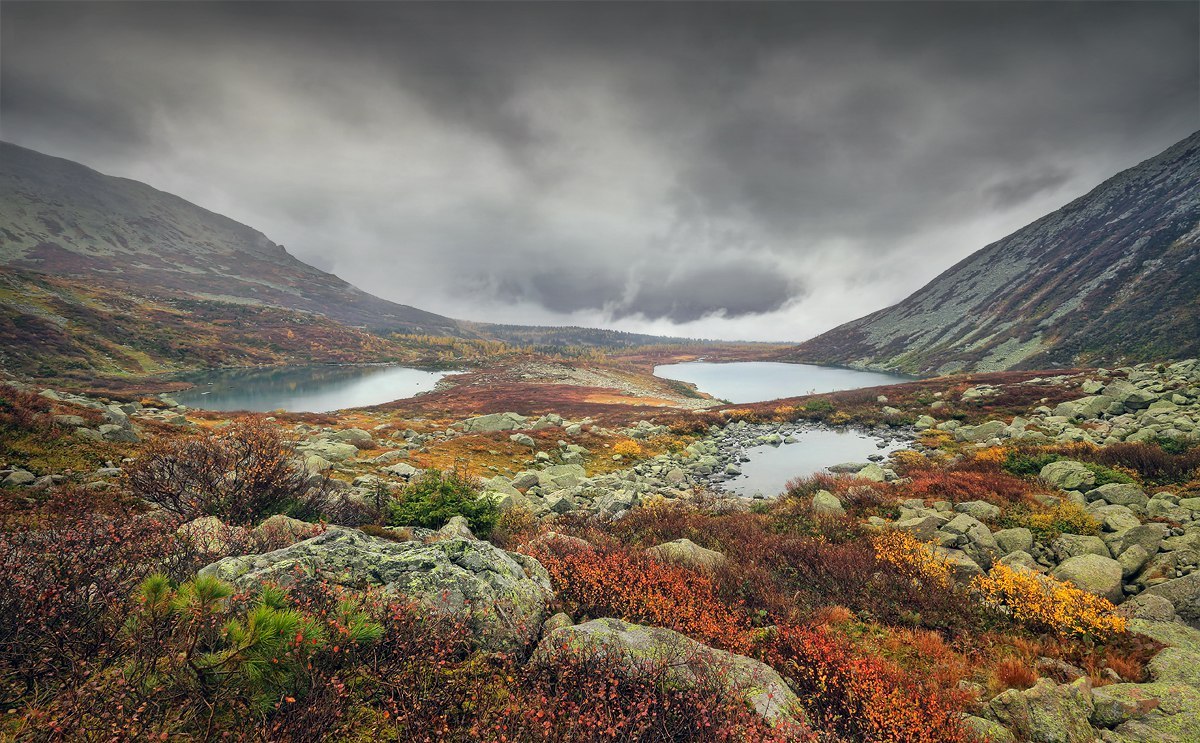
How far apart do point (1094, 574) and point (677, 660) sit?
31.0ft

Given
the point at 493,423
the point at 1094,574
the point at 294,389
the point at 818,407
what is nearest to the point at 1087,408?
the point at 818,407

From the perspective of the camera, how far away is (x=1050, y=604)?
7.52 m

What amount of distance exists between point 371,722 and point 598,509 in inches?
466

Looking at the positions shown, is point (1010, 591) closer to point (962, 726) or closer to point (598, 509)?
point (962, 726)

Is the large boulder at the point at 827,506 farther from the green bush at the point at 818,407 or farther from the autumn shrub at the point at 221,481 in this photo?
the green bush at the point at 818,407

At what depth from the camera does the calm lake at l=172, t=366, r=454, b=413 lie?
64.0 m

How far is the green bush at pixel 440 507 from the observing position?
10398mm

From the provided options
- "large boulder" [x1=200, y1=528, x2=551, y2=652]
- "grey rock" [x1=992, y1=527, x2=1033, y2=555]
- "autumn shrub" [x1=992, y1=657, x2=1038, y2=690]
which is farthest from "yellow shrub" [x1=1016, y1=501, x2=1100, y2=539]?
"large boulder" [x1=200, y1=528, x2=551, y2=652]

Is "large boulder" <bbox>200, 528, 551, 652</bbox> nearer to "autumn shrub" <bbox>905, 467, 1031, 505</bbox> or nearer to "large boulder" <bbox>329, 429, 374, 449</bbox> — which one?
"autumn shrub" <bbox>905, 467, 1031, 505</bbox>

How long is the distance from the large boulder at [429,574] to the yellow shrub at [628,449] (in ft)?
69.8

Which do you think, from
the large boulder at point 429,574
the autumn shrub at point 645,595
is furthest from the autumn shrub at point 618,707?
the autumn shrub at point 645,595

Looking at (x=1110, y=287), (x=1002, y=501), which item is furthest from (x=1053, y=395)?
(x=1110, y=287)

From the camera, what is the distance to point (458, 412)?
49.8 meters

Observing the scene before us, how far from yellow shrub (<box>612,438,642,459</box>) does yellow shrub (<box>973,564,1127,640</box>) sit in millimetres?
19615
